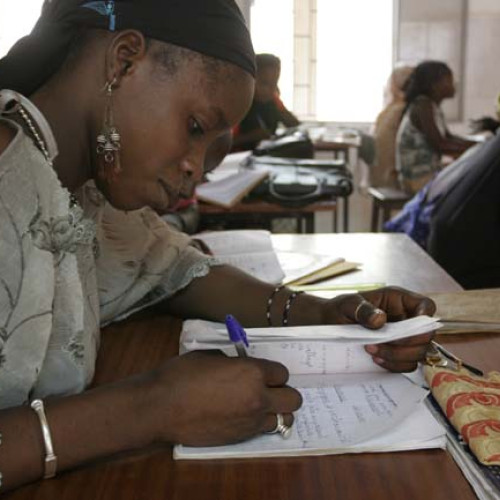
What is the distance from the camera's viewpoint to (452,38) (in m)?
6.07

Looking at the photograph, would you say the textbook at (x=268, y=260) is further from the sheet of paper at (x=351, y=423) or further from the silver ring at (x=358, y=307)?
the sheet of paper at (x=351, y=423)

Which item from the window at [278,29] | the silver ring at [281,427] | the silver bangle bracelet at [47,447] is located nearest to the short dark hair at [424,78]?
the window at [278,29]

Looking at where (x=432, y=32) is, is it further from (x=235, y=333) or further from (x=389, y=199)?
(x=235, y=333)

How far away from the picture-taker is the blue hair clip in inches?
34.2

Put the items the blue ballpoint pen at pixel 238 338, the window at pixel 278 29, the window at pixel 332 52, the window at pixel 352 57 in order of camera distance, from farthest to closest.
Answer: the window at pixel 352 57
the window at pixel 332 52
the window at pixel 278 29
the blue ballpoint pen at pixel 238 338

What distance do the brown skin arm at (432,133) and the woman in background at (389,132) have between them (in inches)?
13.4

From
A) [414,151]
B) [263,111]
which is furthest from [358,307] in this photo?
[414,151]

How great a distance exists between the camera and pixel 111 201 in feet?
3.29

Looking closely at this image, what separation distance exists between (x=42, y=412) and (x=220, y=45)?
0.47m

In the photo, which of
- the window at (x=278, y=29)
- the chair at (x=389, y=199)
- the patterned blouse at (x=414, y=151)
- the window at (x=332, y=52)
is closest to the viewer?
the chair at (x=389, y=199)

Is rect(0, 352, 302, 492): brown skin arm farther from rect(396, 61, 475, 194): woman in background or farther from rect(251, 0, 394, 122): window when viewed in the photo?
rect(251, 0, 394, 122): window

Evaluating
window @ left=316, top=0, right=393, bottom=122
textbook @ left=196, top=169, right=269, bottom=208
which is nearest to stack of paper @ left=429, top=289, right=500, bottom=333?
textbook @ left=196, top=169, right=269, bottom=208

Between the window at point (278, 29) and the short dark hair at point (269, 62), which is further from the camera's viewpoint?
the window at point (278, 29)

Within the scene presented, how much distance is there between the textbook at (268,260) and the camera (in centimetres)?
144
